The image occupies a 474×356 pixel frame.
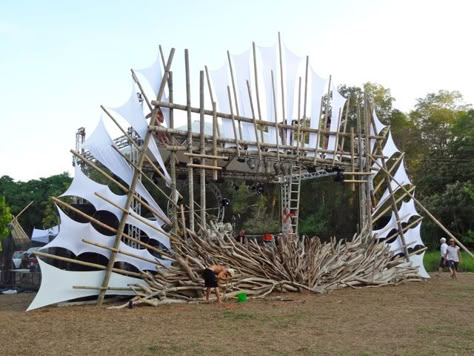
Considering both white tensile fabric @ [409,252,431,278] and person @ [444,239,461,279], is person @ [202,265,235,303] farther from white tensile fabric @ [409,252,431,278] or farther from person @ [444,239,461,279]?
person @ [444,239,461,279]

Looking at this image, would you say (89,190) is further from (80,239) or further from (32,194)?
(32,194)

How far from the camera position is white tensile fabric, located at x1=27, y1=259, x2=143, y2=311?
30.8 ft

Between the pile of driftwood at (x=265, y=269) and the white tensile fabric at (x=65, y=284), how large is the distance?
0.46m

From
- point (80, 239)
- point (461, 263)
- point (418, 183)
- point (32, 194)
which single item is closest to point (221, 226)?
point (80, 239)

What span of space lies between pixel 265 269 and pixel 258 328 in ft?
12.7

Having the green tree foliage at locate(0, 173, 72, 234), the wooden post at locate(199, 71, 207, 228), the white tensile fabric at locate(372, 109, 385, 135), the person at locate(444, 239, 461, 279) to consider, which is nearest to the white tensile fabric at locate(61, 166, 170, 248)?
the wooden post at locate(199, 71, 207, 228)

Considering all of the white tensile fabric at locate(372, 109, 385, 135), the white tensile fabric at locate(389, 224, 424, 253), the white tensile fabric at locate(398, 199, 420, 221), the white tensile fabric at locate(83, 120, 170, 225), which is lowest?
the white tensile fabric at locate(389, 224, 424, 253)

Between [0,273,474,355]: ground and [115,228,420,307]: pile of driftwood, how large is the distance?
517 millimetres

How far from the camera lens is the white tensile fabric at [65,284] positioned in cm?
938

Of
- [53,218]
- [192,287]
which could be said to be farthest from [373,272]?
[53,218]

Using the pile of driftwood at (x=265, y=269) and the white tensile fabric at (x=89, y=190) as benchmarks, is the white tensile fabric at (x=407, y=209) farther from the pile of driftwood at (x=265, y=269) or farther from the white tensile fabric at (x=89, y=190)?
the white tensile fabric at (x=89, y=190)

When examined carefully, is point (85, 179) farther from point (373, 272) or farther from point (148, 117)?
point (373, 272)

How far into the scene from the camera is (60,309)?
9406 millimetres

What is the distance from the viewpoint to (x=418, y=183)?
2720cm
